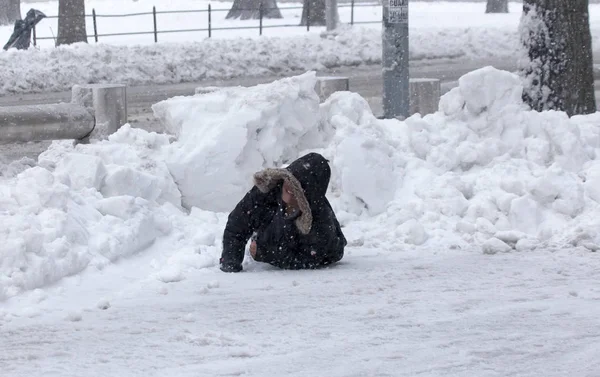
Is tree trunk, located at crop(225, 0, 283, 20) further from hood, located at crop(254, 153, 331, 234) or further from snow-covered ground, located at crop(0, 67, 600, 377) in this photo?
hood, located at crop(254, 153, 331, 234)

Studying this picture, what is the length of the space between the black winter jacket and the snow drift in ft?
0.86

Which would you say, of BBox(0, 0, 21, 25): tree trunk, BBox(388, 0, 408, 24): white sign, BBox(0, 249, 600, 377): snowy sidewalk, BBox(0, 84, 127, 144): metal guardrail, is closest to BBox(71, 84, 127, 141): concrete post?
BBox(0, 84, 127, 144): metal guardrail

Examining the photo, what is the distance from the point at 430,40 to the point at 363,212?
19.9 meters

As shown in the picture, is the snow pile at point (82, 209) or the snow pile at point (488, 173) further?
the snow pile at point (488, 173)

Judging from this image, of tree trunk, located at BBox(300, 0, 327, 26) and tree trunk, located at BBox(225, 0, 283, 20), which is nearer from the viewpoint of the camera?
tree trunk, located at BBox(300, 0, 327, 26)

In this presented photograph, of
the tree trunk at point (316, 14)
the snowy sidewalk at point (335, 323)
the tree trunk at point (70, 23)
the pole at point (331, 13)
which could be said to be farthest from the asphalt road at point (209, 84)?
the tree trunk at point (316, 14)

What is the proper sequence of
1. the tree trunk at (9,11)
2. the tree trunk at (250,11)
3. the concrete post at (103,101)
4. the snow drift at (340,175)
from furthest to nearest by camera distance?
the tree trunk at (9,11), the tree trunk at (250,11), the concrete post at (103,101), the snow drift at (340,175)

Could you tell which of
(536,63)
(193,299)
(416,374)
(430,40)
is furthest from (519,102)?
(430,40)

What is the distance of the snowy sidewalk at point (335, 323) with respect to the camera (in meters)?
4.70

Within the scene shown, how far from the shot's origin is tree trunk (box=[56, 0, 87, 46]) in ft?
81.7

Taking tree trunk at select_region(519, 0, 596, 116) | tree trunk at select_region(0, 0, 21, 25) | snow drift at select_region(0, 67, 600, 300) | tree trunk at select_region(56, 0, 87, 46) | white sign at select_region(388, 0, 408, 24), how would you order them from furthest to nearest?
1. tree trunk at select_region(0, 0, 21, 25)
2. tree trunk at select_region(56, 0, 87, 46)
3. white sign at select_region(388, 0, 408, 24)
4. tree trunk at select_region(519, 0, 596, 116)
5. snow drift at select_region(0, 67, 600, 300)

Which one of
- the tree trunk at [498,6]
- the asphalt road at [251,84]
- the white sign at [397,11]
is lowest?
the asphalt road at [251,84]

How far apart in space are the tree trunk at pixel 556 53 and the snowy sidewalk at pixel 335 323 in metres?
3.27

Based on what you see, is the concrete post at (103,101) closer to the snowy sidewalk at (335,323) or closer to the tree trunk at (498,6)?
the snowy sidewalk at (335,323)
